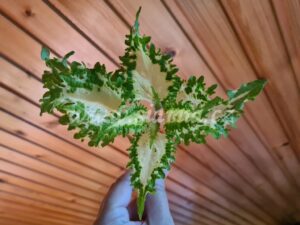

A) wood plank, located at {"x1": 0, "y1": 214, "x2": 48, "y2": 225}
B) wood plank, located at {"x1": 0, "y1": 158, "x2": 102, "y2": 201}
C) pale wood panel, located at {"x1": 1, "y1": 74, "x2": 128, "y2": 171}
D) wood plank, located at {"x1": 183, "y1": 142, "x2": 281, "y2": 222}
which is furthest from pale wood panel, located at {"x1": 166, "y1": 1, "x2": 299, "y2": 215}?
wood plank, located at {"x1": 0, "y1": 214, "x2": 48, "y2": 225}

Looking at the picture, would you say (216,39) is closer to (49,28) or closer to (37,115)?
(49,28)

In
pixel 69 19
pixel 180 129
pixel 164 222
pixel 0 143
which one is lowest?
pixel 164 222

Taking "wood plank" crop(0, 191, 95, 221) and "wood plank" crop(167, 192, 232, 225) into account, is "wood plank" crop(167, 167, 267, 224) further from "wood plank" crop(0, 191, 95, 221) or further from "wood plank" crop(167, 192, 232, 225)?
"wood plank" crop(0, 191, 95, 221)

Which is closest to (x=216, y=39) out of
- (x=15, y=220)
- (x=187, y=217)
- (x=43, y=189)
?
(x=43, y=189)

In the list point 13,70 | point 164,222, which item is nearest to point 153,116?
point 164,222

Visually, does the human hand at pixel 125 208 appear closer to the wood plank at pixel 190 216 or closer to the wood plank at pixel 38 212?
the wood plank at pixel 38 212

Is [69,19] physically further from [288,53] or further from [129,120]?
[288,53]
